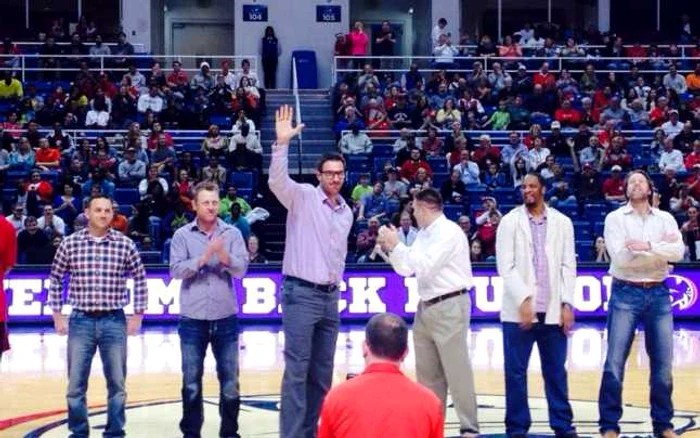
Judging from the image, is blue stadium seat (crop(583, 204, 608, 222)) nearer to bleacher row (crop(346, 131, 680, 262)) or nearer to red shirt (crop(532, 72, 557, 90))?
bleacher row (crop(346, 131, 680, 262))

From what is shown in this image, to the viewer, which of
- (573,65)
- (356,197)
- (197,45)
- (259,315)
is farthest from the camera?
(197,45)

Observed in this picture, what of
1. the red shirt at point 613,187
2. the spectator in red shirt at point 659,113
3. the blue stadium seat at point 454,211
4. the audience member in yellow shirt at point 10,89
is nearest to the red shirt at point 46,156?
the audience member in yellow shirt at point 10,89

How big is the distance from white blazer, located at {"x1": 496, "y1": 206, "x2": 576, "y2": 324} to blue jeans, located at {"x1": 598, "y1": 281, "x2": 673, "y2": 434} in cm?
42

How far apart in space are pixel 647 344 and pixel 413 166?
15565 millimetres

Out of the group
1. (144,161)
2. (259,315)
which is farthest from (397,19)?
(259,315)

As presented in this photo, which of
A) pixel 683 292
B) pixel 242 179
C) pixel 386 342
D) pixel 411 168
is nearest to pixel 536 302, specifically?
pixel 386 342

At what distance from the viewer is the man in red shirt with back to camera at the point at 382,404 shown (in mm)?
7078

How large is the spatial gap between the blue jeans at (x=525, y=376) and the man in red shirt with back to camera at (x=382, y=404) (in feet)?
15.1

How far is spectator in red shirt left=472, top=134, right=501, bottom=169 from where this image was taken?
27812mm

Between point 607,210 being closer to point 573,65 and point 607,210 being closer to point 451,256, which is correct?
point 573,65

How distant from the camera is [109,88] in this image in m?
30.9

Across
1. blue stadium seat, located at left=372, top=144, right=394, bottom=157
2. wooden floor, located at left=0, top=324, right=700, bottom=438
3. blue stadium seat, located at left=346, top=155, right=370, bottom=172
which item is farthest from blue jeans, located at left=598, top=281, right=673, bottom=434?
blue stadium seat, located at left=372, top=144, right=394, bottom=157

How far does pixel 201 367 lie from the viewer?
11859 millimetres

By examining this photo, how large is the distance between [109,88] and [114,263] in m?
19.6
